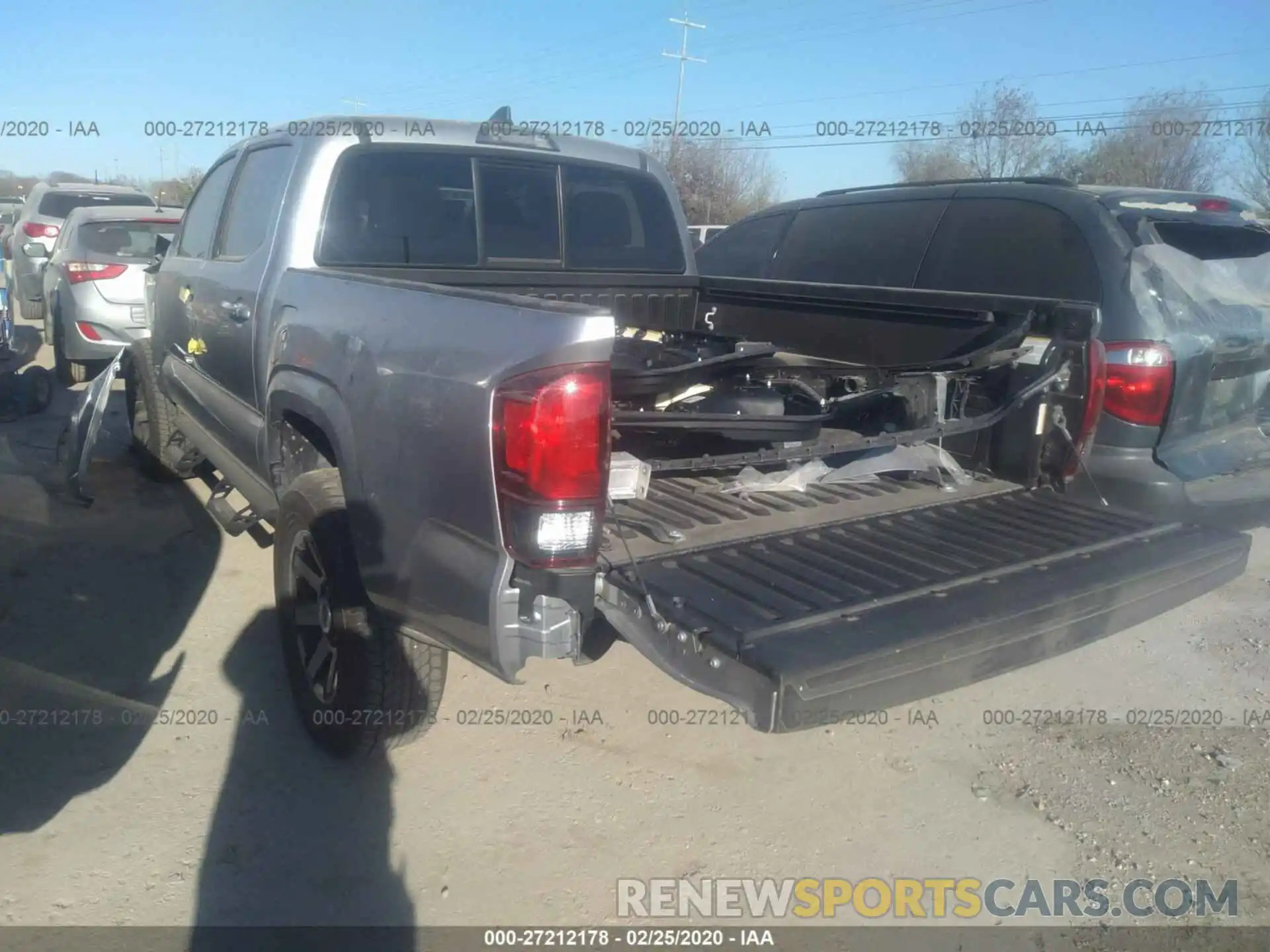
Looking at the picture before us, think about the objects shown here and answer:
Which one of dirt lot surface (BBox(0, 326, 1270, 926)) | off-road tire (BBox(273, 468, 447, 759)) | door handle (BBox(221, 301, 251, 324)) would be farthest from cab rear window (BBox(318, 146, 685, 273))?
dirt lot surface (BBox(0, 326, 1270, 926))

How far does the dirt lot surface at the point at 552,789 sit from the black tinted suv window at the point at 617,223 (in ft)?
6.18

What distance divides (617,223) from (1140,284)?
236 cm

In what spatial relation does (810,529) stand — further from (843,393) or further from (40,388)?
(40,388)

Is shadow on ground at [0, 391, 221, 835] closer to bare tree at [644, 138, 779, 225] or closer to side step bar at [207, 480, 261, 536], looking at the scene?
side step bar at [207, 480, 261, 536]

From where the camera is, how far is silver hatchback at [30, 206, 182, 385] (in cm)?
889

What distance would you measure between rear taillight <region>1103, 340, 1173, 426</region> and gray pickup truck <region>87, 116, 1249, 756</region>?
0.63 m

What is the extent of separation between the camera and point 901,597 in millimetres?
2580

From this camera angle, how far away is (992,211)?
18.3 ft

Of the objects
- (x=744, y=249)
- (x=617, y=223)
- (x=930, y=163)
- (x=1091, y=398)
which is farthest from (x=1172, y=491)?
(x=930, y=163)

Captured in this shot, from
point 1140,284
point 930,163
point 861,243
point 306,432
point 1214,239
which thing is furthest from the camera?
point 930,163

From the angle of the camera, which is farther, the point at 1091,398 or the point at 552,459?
the point at 1091,398

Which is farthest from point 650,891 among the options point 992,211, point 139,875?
point 992,211

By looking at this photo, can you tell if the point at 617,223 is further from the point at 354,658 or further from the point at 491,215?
the point at 354,658

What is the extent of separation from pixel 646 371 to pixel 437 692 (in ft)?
4.08
